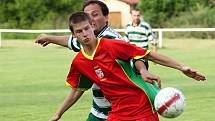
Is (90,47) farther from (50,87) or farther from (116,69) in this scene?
(50,87)

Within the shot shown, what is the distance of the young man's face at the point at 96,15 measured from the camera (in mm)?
6789

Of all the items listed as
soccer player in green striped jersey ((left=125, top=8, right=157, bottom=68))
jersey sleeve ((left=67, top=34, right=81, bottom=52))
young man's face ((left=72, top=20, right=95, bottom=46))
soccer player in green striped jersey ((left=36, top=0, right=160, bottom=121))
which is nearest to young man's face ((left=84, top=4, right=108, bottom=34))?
soccer player in green striped jersey ((left=36, top=0, right=160, bottom=121))

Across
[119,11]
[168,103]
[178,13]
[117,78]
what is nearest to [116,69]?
[117,78]

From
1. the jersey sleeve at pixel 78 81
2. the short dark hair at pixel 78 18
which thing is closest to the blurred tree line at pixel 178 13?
the jersey sleeve at pixel 78 81

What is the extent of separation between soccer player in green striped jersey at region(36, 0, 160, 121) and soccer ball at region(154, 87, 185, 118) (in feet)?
3.06

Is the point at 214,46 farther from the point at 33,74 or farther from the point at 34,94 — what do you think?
the point at 34,94

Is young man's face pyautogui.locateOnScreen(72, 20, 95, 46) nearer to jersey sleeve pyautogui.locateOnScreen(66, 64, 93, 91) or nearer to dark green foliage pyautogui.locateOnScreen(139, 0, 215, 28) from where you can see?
jersey sleeve pyautogui.locateOnScreen(66, 64, 93, 91)

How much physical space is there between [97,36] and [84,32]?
69 centimetres

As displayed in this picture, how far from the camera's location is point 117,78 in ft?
20.6

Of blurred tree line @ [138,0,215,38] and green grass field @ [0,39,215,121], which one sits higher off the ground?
green grass field @ [0,39,215,121]

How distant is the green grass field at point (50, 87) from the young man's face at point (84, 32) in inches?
205

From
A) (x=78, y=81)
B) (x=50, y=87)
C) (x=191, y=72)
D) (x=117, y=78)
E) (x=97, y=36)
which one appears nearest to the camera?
(x=191, y=72)

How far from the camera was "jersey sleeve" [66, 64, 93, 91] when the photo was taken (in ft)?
22.5

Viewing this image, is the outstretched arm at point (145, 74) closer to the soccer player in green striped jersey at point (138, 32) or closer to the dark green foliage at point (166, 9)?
the soccer player in green striped jersey at point (138, 32)
